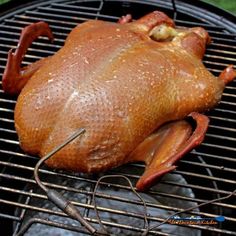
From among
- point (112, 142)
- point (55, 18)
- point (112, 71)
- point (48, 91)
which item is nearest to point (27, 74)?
point (48, 91)

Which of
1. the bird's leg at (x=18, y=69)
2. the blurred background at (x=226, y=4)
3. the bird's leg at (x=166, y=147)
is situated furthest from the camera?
the blurred background at (x=226, y=4)

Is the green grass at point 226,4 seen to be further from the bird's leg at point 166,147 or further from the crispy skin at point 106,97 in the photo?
the bird's leg at point 166,147

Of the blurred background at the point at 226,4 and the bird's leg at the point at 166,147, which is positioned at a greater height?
the blurred background at the point at 226,4

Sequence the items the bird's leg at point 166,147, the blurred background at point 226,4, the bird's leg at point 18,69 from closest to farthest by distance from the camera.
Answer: the bird's leg at point 166,147
the bird's leg at point 18,69
the blurred background at point 226,4

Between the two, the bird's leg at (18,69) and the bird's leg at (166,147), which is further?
the bird's leg at (18,69)

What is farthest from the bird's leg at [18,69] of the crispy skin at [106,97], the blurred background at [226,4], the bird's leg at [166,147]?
the blurred background at [226,4]

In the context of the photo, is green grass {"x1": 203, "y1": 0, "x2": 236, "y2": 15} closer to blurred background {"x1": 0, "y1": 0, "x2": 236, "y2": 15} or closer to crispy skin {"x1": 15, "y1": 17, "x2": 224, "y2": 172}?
blurred background {"x1": 0, "y1": 0, "x2": 236, "y2": 15}

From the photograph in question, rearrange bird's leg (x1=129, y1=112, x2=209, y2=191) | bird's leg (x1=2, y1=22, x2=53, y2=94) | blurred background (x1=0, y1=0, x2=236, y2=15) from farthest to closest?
blurred background (x1=0, y1=0, x2=236, y2=15), bird's leg (x1=2, y1=22, x2=53, y2=94), bird's leg (x1=129, y1=112, x2=209, y2=191)

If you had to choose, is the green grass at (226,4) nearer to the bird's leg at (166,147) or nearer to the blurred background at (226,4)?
the blurred background at (226,4)

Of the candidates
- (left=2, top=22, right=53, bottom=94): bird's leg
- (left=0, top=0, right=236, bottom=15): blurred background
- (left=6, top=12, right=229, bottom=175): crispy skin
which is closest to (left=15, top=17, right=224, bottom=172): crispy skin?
(left=6, top=12, right=229, bottom=175): crispy skin
